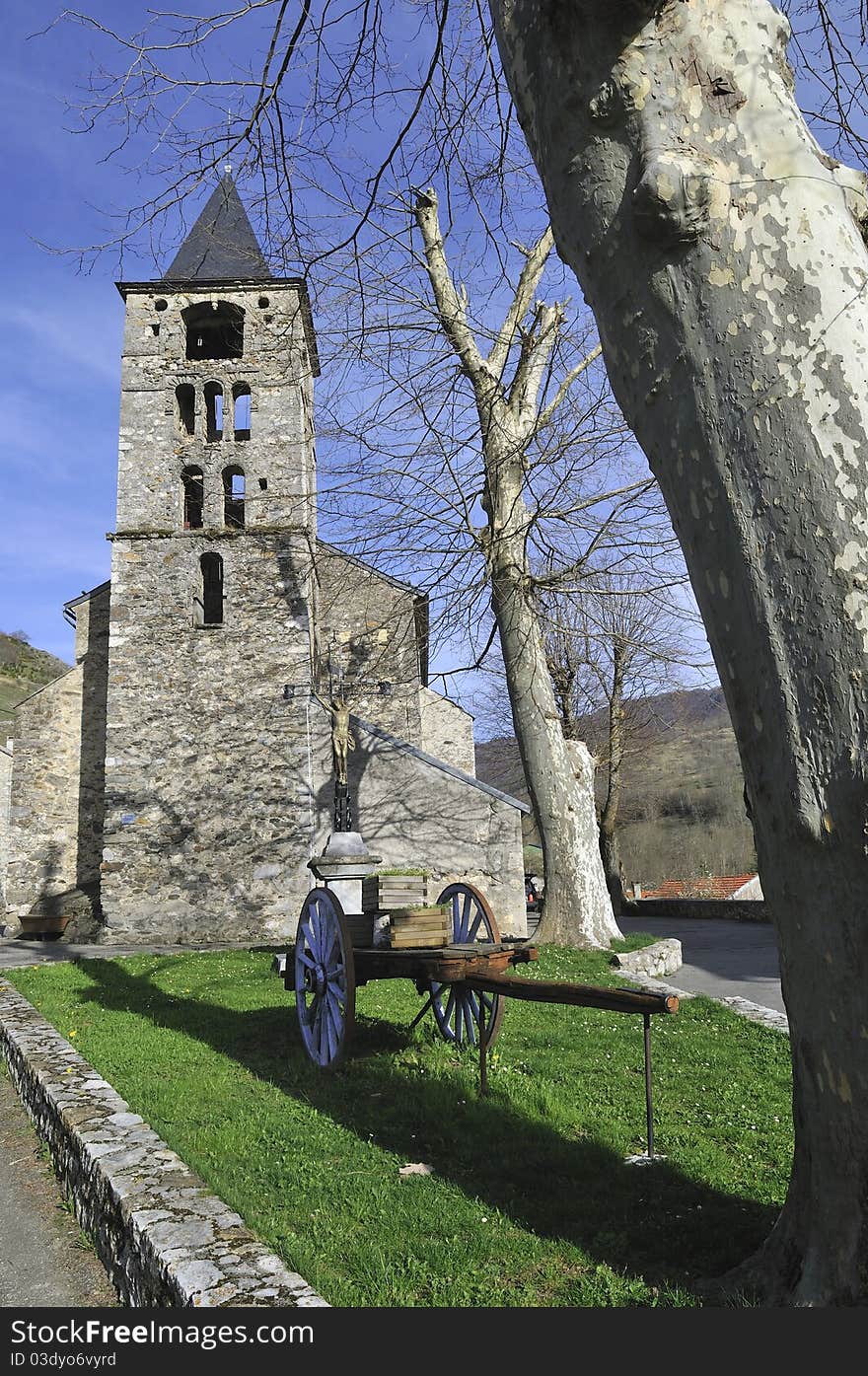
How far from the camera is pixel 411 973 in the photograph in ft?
17.5

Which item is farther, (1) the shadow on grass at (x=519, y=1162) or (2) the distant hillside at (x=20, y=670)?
(2) the distant hillside at (x=20, y=670)

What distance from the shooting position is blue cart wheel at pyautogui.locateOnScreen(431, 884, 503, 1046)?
5969 mm

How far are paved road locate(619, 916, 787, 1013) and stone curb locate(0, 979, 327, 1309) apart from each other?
158 inches

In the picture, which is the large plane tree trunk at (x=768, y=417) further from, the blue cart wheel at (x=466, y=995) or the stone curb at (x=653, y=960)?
the stone curb at (x=653, y=960)

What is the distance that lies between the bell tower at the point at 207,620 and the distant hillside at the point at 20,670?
33522 millimetres

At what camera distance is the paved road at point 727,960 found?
9.70 meters

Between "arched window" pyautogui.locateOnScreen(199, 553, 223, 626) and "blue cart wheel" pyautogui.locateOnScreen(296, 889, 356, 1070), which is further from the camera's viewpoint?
"arched window" pyautogui.locateOnScreen(199, 553, 223, 626)

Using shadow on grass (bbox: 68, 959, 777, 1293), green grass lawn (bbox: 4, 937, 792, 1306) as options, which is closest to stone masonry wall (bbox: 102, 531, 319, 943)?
green grass lawn (bbox: 4, 937, 792, 1306)

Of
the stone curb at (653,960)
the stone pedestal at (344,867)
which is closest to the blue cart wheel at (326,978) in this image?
the stone pedestal at (344,867)

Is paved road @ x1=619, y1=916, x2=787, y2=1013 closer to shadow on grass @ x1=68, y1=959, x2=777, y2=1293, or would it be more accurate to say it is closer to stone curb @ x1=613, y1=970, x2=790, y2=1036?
stone curb @ x1=613, y1=970, x2=790, y2=1036

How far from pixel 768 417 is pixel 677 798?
5179 cm

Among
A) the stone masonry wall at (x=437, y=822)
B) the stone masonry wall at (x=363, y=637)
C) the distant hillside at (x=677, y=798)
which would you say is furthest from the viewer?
the distant hillside at (x=677, y=798)

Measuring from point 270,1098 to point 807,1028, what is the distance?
12.4ft

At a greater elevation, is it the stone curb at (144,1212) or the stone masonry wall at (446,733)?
the stone masonry wall at (446,733)
